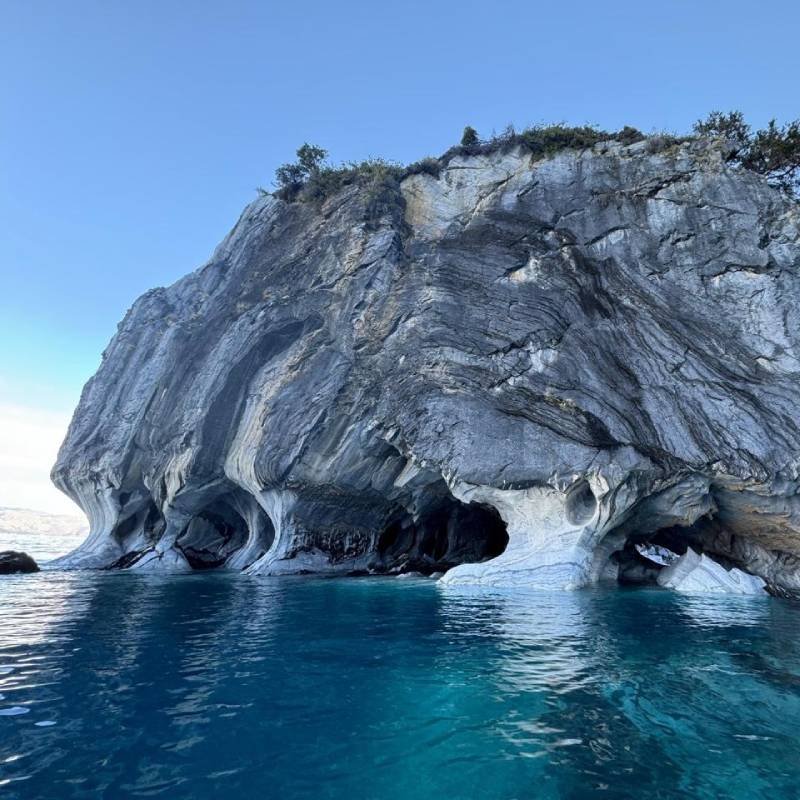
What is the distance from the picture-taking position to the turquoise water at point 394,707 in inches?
208

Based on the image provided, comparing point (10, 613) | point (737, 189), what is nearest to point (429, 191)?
point (737, 189)

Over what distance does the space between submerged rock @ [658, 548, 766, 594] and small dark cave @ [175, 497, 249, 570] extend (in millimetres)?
28688

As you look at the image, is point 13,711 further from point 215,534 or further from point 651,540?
point 215,534

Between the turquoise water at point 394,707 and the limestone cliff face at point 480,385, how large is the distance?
38.2 ft

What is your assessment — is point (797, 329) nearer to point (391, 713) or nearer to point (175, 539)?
point (391, 713)

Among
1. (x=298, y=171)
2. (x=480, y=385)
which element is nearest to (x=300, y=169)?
(x=298, y=171)

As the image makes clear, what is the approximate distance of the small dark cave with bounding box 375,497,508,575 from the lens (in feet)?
121

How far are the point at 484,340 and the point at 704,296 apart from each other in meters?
10.6

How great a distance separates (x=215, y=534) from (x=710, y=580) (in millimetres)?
33405

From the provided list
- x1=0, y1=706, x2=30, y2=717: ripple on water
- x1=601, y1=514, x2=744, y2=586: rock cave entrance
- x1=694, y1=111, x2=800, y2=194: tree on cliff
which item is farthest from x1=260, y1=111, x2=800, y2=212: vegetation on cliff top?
x1=0, y1=706, x2=30, y2=717: ripple on water

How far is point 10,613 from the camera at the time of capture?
14562 mm

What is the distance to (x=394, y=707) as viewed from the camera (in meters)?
7.30

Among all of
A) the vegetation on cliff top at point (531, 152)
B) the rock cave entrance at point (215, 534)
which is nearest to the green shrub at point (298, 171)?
the vegetation on cliff top at point (531, 152)

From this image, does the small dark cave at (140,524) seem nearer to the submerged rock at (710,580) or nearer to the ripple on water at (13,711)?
the submerged rock at (710,580)
